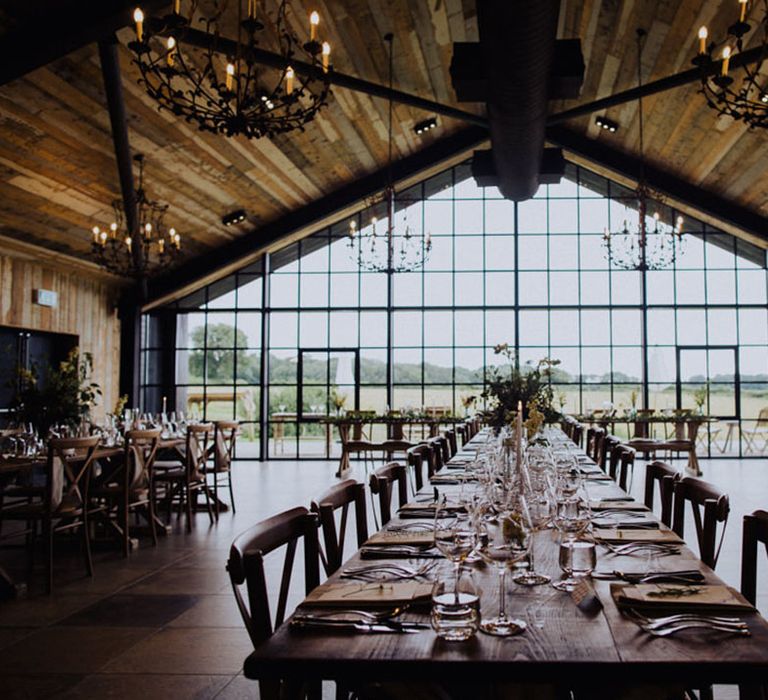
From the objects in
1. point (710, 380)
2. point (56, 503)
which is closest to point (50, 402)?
point (56, 503)

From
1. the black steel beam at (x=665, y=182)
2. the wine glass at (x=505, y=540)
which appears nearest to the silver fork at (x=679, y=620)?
the wine glass at (x=505, y=540)

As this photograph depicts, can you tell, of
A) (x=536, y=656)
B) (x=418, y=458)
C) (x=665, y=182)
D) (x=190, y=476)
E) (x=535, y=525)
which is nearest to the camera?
(x=536, y=656)

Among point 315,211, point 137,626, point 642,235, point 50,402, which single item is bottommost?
point 137,626

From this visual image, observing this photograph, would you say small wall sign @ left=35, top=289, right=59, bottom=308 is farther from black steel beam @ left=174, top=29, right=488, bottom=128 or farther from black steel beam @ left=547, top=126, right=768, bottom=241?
black steel beam @ left=547, top=126, right=768, bottom=241

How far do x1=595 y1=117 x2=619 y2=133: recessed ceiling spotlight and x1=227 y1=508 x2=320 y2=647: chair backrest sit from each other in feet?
38.3

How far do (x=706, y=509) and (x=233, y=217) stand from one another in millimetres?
11077

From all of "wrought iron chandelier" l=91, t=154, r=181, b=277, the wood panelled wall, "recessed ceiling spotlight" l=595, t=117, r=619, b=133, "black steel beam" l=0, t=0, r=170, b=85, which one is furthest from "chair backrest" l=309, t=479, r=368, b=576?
"recessed ceiling spotlight" l=595, t=117, r=619, b=133

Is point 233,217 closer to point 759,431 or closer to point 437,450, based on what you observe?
point 437,450

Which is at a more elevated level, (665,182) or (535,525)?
(665,182)

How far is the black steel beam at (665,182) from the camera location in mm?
13086

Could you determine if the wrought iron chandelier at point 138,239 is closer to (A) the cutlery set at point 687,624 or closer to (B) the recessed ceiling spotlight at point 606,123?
(B) the recessed ceiling spotlight at point 606,123

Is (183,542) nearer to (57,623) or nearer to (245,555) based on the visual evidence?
(57,623)

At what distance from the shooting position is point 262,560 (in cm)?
181

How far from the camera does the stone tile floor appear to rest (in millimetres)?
3207
